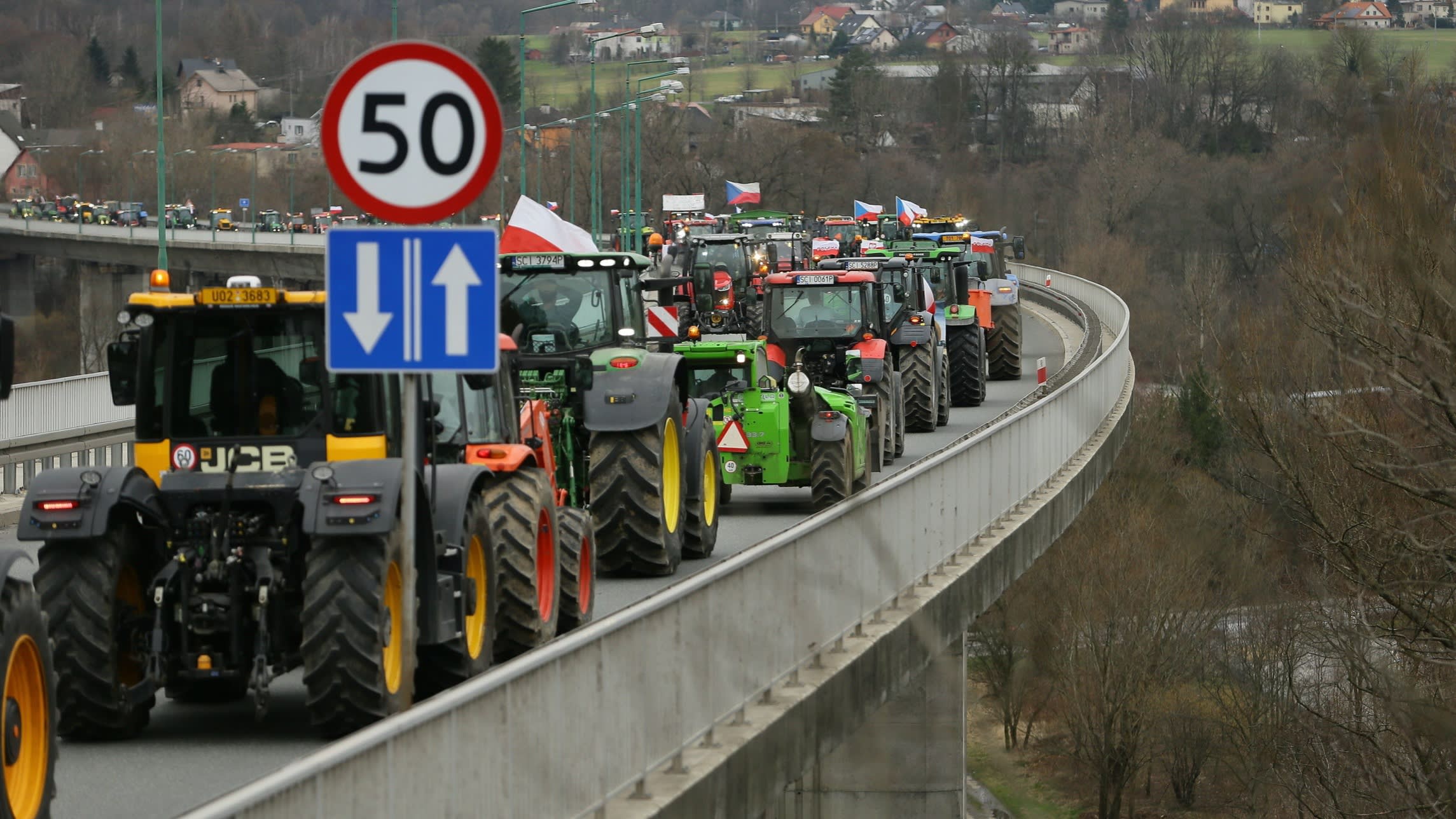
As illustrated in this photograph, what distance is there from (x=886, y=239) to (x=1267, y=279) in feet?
31.9

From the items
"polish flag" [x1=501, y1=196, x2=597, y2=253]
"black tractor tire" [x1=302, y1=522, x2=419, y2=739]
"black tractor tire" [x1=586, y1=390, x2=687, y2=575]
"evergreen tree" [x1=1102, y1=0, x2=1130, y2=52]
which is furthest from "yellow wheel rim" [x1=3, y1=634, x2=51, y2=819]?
"evergreen tree" [x1=1102, y1=0, x2=1130, y2=52]

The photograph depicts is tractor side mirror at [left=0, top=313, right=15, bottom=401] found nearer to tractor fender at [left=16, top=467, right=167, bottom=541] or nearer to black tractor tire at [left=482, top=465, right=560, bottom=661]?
tractor fender at [left=16, top=467, right=167, bottom=541]

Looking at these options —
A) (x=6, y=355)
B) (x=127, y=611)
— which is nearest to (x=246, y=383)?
(x=127, y=611)

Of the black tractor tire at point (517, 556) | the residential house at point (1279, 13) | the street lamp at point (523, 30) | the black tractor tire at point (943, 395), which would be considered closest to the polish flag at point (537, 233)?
the residential house at point (1279, 13)

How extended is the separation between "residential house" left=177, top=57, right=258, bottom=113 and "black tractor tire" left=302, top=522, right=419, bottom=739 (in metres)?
133

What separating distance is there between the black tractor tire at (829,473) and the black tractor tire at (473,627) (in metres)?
9.67

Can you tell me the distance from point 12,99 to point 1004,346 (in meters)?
95.0

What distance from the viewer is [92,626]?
10.2 m

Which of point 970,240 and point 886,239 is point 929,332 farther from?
point 886,239

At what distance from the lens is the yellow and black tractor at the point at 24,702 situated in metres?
7.80

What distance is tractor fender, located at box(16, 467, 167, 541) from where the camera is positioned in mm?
10133

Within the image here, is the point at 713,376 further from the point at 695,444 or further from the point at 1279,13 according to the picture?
the point at 1279,13

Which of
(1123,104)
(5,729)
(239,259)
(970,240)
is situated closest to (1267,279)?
(970,240)

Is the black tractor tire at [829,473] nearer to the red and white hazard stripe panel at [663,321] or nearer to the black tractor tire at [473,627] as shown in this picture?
the red and white hazard stripe panel at [663,321]
